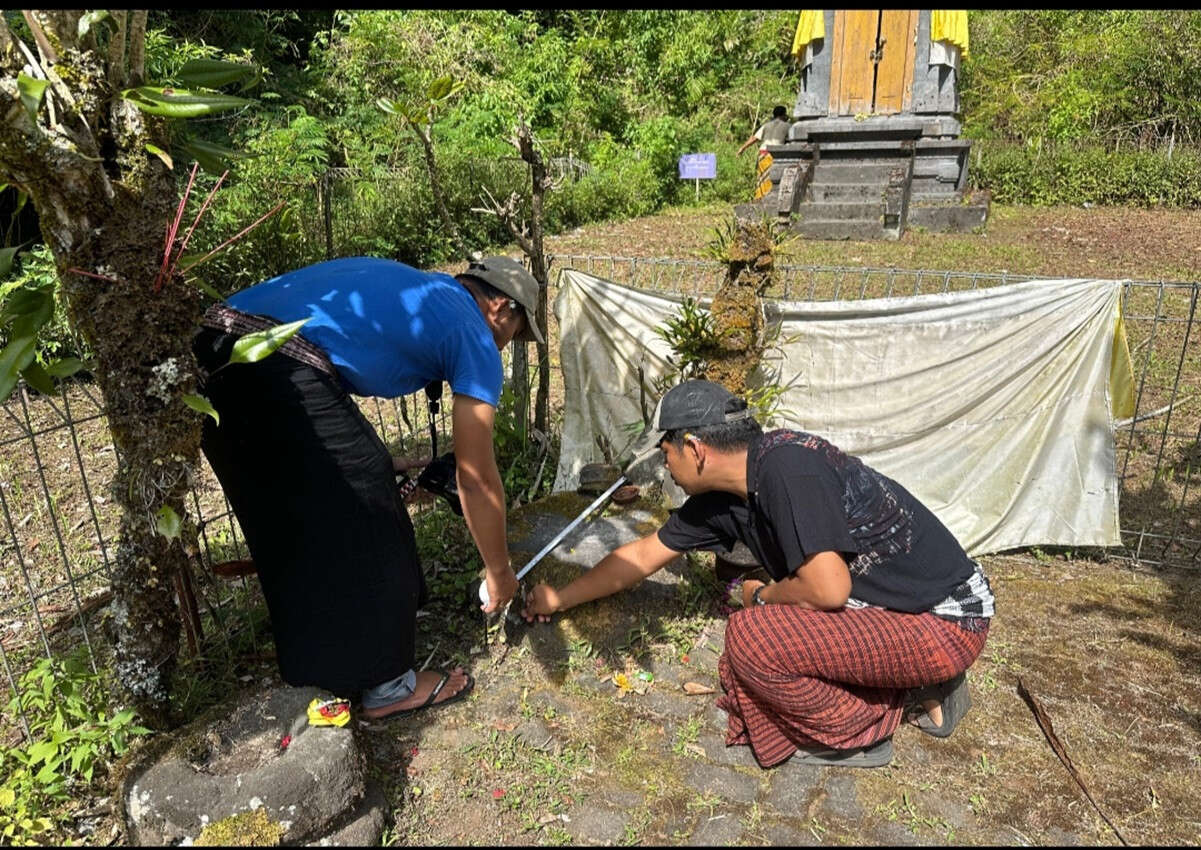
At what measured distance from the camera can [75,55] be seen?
205 cm

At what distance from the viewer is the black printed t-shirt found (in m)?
2.38

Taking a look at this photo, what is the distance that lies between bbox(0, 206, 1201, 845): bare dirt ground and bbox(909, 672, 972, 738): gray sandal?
0.05 metres

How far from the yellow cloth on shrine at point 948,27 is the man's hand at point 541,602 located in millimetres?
10988

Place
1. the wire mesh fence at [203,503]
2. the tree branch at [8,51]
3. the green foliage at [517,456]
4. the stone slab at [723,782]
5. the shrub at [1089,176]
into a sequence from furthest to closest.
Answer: the shrub at [1089,176] < the green foliage at [517,456] < the wire mesh fence at [203,503] < the stone slab at [723,782] < the tree branch at [8,51]

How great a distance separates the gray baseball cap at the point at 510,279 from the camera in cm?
284

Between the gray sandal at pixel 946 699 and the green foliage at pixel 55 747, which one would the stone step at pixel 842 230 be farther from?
the green foliage at pixel 55 747

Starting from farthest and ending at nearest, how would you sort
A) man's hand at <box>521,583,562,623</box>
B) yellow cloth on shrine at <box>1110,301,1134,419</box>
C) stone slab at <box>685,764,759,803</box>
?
yellow cloth on shrine at <box>1110,301,1134,419</box>, man's hand at <box>521,583,562,623</box>, stone slab at <box>685,764,759,803</box>

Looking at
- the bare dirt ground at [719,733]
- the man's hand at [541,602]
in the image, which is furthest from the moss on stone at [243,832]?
the man's hand at [541,602]

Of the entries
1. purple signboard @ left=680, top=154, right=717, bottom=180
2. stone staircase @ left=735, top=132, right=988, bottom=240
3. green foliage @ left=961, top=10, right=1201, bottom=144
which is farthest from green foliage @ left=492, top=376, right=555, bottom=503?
green foliage @ left=961, top=10, right=1201, bottom=144

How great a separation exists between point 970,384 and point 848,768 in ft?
6.96

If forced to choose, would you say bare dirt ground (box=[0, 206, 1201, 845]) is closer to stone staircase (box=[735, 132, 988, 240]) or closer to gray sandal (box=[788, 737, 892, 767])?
gray sandal (box=[788, 737, 892, 767])

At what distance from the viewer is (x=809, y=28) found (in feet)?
38.5

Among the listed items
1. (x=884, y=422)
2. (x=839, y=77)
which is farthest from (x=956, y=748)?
(x=839, y=77)

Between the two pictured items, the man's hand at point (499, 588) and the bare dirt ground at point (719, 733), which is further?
the man's hand at point (499, 588)
